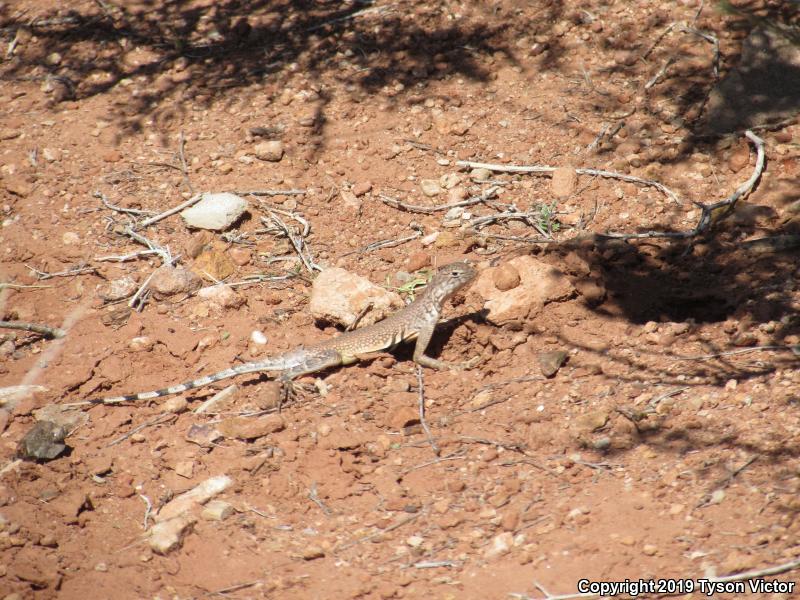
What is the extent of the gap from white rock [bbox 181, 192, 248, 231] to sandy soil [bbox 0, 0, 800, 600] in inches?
5.5

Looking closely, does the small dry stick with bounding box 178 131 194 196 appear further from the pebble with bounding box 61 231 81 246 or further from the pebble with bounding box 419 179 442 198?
the pebble with bounding box 419 179 442 198

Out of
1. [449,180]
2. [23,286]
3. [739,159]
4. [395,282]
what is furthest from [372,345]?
[739,159]

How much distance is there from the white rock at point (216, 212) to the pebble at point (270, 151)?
2.04ft

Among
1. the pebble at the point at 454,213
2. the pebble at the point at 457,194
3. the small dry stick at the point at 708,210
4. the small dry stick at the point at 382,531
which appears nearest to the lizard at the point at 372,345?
the pebble at the point at 454,213

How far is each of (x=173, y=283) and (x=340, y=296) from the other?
1.46 meters

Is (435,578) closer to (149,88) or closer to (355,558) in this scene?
(355,558)

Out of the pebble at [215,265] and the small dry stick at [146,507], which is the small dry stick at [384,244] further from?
the small dry stick at [146,507]

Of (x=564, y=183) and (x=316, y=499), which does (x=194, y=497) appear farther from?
(x=564, y=183)

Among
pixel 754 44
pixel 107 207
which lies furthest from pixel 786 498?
pixel 107 207

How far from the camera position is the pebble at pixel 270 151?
24.1ft

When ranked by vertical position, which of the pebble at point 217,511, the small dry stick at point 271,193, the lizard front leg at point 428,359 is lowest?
the lizard front leg at point 428,359

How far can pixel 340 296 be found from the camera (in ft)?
19.8

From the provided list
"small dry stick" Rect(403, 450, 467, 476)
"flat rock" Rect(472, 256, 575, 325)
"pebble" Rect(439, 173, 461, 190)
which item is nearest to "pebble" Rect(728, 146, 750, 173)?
"flat rock" Rect(472, 256, 575, 325)

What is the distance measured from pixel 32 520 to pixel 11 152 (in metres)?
4.52
